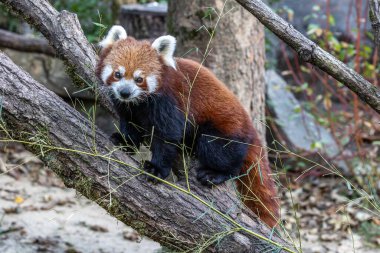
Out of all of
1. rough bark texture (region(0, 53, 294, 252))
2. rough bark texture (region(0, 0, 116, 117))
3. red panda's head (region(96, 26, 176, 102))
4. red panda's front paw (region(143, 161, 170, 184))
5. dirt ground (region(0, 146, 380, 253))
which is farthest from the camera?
dirt ground (region(0, 146, 380, 253))

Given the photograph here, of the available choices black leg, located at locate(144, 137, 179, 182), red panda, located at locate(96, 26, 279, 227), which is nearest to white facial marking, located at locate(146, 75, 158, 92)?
red panda, located at locate(96, 26, 279, 227)

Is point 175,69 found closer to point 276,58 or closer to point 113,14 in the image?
point 113,14

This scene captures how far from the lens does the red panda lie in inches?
130

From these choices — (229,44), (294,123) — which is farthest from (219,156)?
(294,123)

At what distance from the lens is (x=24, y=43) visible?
6949 mm

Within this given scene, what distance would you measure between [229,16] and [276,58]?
4.89m

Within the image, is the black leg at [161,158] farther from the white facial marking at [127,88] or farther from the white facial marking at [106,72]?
the white facial marking at [106,72]

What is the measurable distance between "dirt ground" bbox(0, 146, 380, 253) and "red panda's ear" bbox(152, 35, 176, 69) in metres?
1.94

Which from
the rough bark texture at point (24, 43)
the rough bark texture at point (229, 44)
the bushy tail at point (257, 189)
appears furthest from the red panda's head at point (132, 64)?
the rough bark texture at point (24, 43)

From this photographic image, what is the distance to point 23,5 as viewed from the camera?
11.7 ft

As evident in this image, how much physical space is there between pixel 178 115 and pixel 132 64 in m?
0.40

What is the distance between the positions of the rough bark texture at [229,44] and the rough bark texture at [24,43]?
2.41 metres

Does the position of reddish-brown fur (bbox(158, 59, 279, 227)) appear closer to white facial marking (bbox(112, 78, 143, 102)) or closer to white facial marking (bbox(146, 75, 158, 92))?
white facial marking (bbox(146, 75, 158, 92))

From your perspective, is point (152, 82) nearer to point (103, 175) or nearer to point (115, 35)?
point (115, 35)
